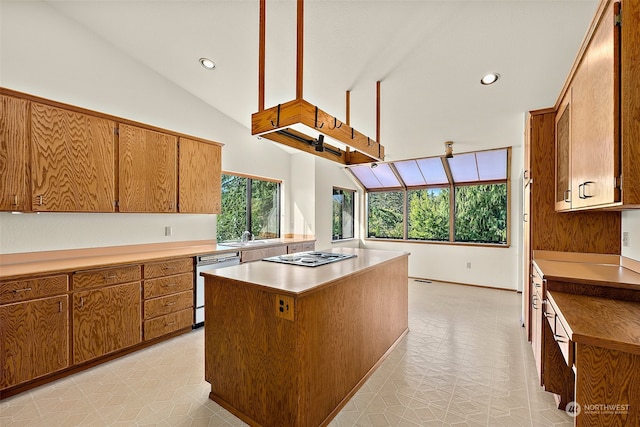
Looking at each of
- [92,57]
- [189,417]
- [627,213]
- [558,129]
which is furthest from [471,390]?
[92,57]

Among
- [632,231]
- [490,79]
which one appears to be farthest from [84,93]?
[632,231]

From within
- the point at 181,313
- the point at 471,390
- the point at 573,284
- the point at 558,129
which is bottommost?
the point at 471,390

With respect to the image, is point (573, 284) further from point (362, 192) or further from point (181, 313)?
point (362, 192)

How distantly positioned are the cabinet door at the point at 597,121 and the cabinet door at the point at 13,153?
3.74m

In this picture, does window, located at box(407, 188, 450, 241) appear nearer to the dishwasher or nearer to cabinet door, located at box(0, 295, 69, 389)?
the dishwasher

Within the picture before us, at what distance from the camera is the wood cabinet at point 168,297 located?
285 centimetres

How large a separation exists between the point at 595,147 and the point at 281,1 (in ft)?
7.48

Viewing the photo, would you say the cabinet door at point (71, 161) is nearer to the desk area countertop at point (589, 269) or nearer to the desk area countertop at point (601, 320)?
the desk area countertop at point (601, 320)

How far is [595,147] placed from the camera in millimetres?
1438

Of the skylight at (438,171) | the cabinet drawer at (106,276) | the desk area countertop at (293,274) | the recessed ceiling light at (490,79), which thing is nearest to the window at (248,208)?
the cabinet drawer at (106,276)

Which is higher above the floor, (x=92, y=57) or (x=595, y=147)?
(x=92, y=57)

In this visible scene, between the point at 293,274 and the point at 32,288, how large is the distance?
198cm

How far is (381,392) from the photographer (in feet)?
7.03

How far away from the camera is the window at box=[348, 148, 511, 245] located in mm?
5109
